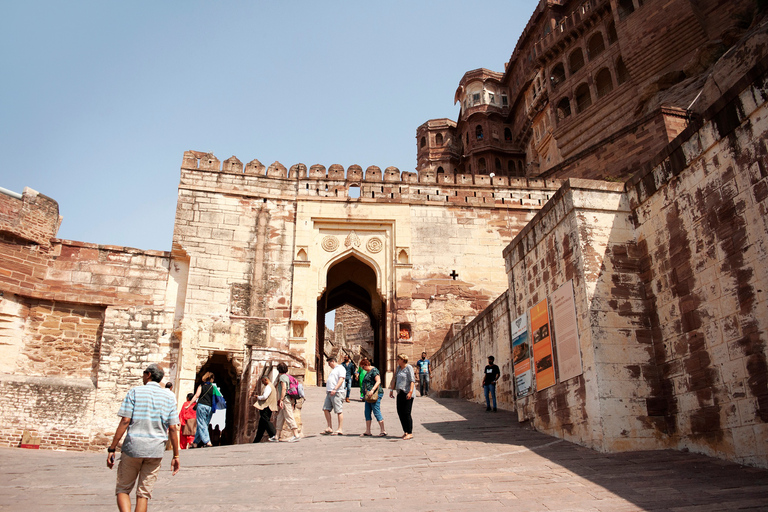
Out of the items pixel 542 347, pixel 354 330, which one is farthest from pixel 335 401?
pixel 354 330

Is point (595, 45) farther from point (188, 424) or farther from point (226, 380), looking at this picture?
point (188, 424)

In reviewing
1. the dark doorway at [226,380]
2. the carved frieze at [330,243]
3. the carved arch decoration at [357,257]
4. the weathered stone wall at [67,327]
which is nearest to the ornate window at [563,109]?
the carved arch decoration at [357,257]

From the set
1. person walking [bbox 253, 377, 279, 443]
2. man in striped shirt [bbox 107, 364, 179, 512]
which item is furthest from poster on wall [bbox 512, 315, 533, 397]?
man in striped shirt [bbox 107, 364, 179, 512]

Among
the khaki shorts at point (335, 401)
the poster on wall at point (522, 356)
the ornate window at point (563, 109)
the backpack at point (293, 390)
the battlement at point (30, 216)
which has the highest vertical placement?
the ornate window at point (563, 109)

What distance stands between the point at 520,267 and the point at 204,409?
5712 millimetres

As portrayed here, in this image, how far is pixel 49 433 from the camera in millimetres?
13539

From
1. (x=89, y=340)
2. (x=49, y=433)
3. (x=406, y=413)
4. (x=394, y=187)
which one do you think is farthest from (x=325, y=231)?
(x=406, y=413)

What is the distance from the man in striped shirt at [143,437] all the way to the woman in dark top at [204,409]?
5.37 meters

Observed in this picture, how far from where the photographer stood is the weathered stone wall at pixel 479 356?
1152 centimetres

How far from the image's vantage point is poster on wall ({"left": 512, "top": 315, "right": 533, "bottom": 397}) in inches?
349

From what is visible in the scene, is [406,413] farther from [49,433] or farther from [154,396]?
[49,433]

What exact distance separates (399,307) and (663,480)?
46.1 ft

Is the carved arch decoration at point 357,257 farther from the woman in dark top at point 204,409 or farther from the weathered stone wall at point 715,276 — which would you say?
the weathered stone wall at point 715,276

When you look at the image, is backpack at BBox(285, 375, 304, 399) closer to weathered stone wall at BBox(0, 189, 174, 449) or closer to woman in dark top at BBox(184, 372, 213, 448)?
woman in dark top at BBox(184, 372, 213, 448)
